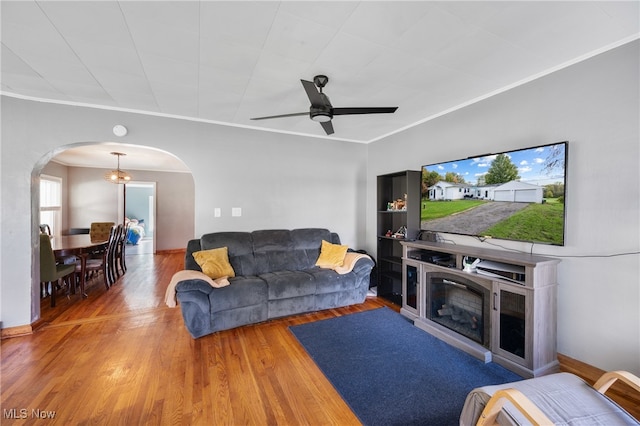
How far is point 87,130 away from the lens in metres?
3.11

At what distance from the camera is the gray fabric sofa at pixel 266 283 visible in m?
2.78

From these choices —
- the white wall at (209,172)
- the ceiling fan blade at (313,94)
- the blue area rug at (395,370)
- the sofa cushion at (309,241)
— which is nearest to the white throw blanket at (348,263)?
the sofa cushion at (309,241)

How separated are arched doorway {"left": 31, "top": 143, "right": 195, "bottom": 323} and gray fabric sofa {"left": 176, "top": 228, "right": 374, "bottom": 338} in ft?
8.97

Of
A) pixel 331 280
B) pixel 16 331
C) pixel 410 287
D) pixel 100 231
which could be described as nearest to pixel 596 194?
pixel 410 287

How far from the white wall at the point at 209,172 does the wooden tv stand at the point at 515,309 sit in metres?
2.31

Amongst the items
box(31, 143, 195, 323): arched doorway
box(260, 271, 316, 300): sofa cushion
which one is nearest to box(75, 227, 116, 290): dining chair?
box(31, 143, 195, 323): arched doorway

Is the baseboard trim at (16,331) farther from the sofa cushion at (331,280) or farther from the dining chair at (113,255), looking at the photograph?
the sofa cushion at (331,280)

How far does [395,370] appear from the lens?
222 centimetres

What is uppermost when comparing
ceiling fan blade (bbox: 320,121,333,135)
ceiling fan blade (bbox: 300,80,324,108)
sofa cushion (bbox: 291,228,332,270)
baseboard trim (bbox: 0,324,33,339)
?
ceiling fan blade (bbox: 300,80,324,108)

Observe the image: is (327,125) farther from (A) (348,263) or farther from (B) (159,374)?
(B) (159,374)

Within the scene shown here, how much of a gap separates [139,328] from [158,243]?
5205 millimetres

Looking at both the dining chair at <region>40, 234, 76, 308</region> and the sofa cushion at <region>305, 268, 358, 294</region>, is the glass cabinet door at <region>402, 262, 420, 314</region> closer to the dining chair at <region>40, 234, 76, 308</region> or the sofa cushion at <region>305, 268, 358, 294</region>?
the sofa cushion at <region>305, 268, 358, 294</region>

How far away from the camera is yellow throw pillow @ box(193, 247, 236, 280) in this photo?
3199 millimetres

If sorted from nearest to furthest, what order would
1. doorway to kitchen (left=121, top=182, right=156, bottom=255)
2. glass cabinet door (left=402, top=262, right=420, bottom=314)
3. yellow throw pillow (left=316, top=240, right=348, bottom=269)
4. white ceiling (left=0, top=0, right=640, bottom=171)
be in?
white ceiling (left=0, top=0, right=640, bottom=171), glass cabinet door (left=402, top=262, right=420, bottom=314), yellow throw pillow (left=316, top=240, right=348, bottom=269), doorway to kitchen (left=121, top=182, right=156, bottom=255)
